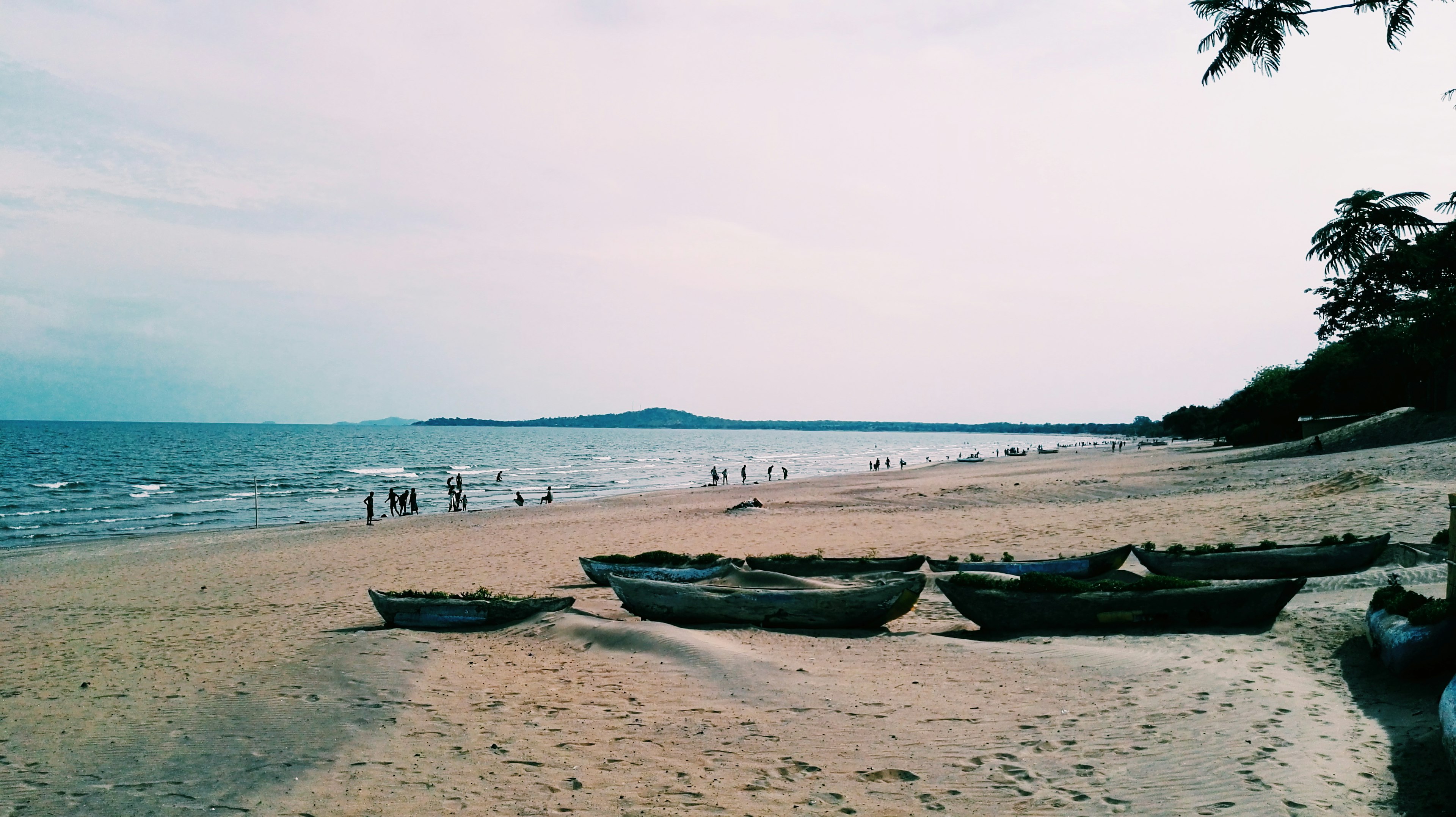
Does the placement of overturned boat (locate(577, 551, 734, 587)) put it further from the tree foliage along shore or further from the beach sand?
the tree foliage along shore

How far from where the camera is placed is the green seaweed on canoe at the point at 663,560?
1684cm

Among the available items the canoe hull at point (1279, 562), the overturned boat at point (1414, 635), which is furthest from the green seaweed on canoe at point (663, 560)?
the overturned boat at point (1414, 635)

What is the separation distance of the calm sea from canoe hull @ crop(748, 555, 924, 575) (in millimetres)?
31506

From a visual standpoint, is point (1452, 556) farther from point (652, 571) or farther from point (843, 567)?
point (652, 571)

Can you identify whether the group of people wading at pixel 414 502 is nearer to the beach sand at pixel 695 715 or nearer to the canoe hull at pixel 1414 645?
the beach sand at pixel 695 715

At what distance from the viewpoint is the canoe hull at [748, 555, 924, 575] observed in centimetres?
1627

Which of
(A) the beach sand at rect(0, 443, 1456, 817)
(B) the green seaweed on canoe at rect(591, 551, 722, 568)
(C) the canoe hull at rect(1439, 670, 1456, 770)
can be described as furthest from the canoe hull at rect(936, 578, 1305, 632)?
→ (B) the green seaweed on canoe at rect(591, 551, 722, 568)

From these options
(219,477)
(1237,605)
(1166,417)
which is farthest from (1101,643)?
(1166,417)

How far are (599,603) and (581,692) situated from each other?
6134mm

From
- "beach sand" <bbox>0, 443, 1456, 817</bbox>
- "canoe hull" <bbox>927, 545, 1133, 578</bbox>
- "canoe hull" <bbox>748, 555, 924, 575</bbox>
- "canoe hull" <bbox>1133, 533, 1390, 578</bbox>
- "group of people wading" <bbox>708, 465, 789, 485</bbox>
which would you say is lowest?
"group of people wading" <bbox>708, 465, 789, 485</bbox>

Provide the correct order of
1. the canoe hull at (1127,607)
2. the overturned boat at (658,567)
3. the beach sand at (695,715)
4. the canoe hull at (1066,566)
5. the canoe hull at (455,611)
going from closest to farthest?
the beach sand at (695,715) → the canoe hull at (1127,607) → the canoe hull at (455,611) → the canoe hull at (1066,566) → the overturned boat at (658,567)

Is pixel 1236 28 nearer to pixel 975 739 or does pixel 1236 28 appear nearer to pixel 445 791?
pixel 975 739

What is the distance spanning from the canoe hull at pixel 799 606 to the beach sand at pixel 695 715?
0.27 m

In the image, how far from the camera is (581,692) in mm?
9797
